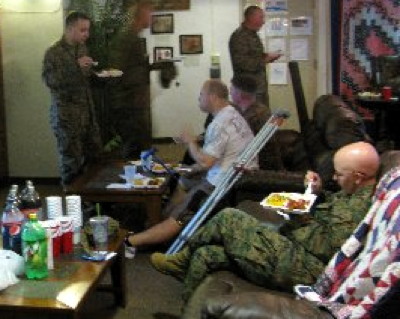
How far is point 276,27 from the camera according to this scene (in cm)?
737

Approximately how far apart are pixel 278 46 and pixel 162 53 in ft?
4.52

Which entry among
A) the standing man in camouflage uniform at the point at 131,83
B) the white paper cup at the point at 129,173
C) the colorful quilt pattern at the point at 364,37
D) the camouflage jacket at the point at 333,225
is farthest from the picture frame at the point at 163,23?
the camouflage jacket at the point at 333,225

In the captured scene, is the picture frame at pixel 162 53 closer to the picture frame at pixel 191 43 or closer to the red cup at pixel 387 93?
the picture frame at pixel 191 43

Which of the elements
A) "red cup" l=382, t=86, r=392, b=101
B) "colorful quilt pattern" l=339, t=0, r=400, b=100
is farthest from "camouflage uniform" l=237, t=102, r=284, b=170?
"colorful quilt pattern" l=339, t=0, r=400, b=100

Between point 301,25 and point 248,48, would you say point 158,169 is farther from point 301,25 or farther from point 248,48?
point 301,25

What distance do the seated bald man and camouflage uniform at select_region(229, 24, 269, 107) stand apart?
3537mm

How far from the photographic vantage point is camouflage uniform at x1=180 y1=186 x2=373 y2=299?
8.52 ft

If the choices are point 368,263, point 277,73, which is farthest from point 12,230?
point 277,73

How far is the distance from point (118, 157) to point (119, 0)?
1.54 m

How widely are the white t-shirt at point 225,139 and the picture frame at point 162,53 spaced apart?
368 centimetres

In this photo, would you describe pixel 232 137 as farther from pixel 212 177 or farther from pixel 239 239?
pixel 239 239

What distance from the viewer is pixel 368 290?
84.6 inches

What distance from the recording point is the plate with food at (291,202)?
125 inches

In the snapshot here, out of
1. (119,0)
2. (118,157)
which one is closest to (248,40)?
(119,0)
